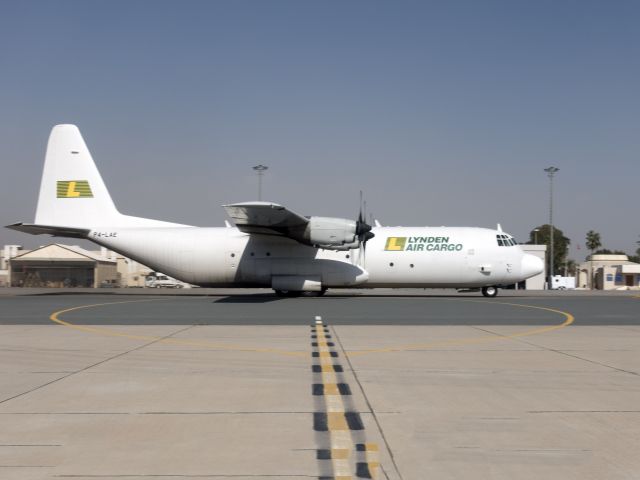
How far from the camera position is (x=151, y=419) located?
6.20 meters

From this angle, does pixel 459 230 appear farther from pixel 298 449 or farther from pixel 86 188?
pixel 298 449

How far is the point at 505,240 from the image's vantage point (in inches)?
1305

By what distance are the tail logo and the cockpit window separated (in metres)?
24.3

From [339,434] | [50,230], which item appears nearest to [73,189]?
[50,230]

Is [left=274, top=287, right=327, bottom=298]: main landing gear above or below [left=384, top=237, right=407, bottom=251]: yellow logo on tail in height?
below

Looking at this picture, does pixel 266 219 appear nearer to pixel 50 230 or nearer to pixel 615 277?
pixel 50 230

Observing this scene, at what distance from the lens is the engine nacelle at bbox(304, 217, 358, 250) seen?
30625mm

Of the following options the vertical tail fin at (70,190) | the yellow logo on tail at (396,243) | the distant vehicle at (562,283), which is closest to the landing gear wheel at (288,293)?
the yellow logo on tail at (396,243)

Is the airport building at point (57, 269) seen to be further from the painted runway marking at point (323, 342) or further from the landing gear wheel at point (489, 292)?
the painted runway marking at point (323, 342)

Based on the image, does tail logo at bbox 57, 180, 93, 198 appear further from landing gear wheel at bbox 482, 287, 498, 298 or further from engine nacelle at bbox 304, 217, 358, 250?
landing gear wheel at bbox 482, 287, 498, 298

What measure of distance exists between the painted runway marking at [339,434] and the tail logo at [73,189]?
29.3m

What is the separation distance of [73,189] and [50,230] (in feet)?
9.20

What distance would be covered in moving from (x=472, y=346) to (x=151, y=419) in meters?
7.85

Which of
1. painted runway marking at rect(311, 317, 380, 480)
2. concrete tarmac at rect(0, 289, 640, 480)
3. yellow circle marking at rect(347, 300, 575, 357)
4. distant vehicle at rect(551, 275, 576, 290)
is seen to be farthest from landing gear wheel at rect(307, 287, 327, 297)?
distant vehicle at rect(551, 275, 576, 290)
